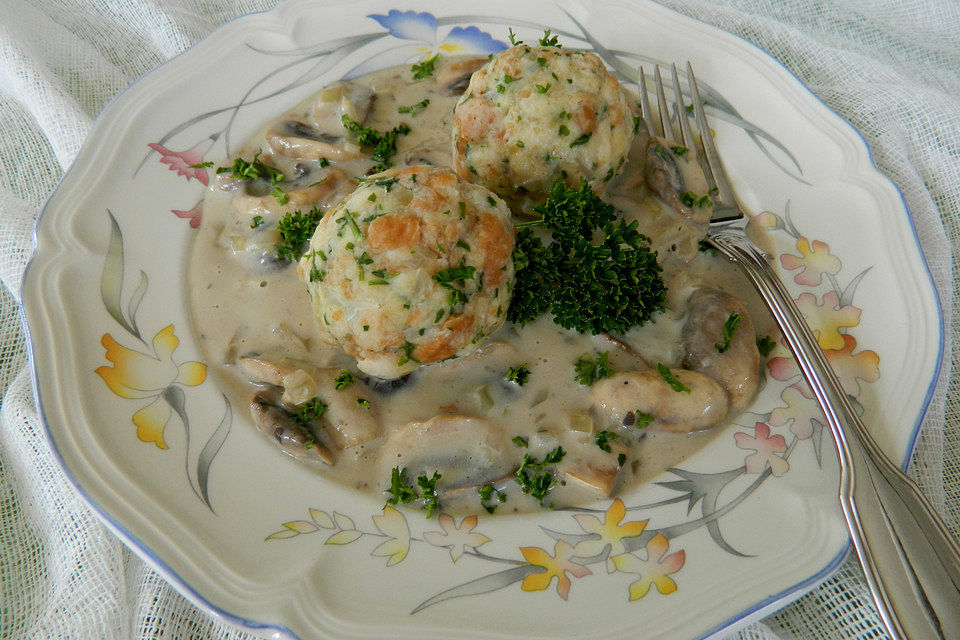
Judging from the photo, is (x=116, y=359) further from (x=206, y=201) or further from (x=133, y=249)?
(x=206, y=201)

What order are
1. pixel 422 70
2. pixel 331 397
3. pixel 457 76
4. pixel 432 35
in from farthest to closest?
pixel 432 35 < pixel 422 70 < pixel 457 76 < pixel 331 397

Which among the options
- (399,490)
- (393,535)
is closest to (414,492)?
(399,490)

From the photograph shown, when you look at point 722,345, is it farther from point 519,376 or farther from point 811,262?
point 519,376

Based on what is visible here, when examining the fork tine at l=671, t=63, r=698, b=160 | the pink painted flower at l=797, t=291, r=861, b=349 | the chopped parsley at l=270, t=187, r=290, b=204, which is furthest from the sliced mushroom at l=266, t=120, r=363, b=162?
the pink painted flower at l=797, t=291, r=861, b=349

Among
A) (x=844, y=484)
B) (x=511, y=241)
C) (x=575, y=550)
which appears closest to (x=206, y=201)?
(x=511, y=241)

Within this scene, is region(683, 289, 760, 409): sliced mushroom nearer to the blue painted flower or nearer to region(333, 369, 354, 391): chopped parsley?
region(333, 369, 354, 391): chopped parsley

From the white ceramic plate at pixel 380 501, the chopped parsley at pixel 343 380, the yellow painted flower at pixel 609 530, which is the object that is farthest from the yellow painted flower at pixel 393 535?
the yellow painted flower at pixel 609 530
